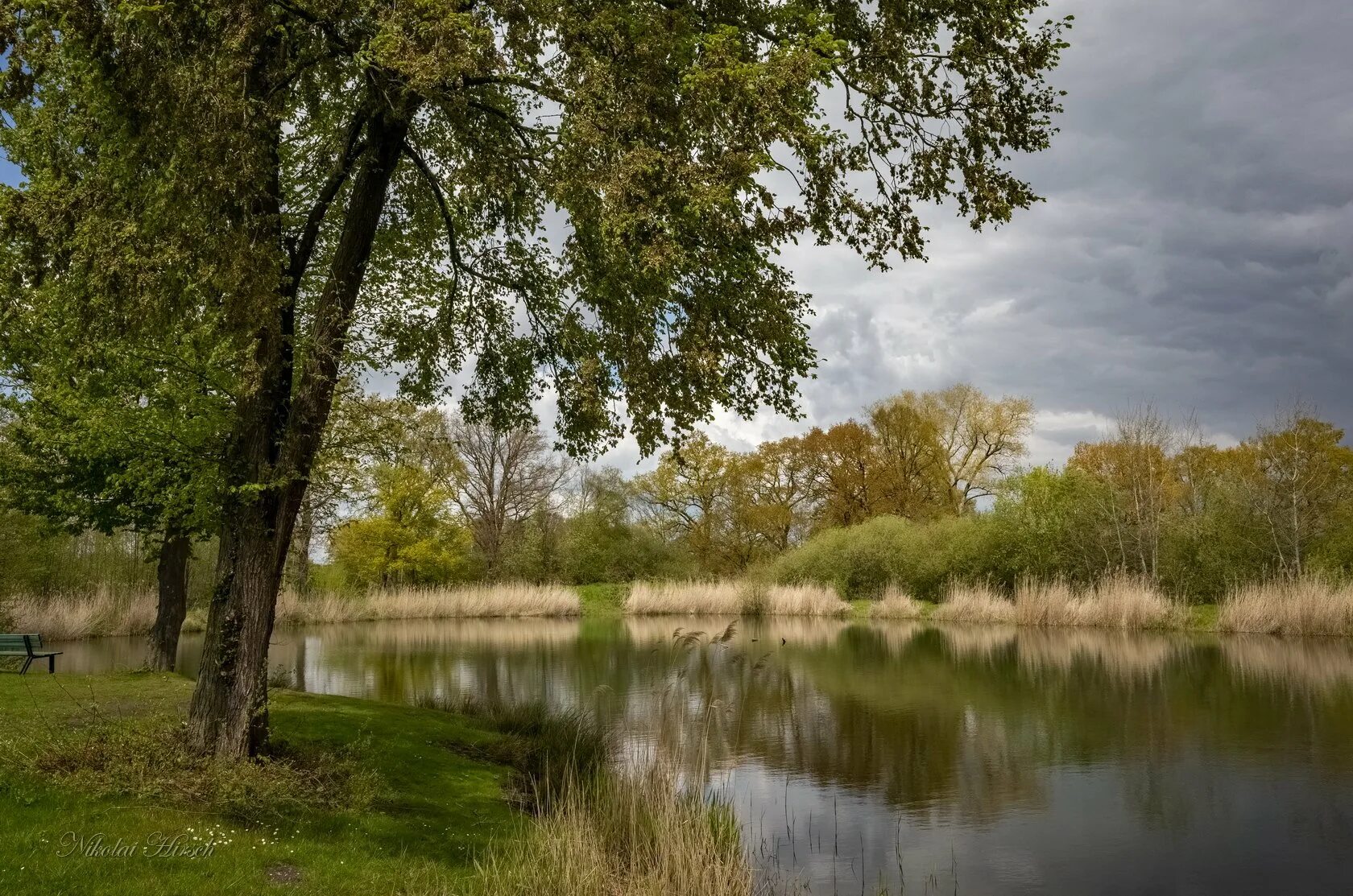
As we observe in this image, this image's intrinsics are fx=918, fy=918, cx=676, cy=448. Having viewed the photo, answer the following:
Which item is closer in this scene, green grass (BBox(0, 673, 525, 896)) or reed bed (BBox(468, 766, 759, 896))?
green grass (BBox(0, 673, 525, 896))

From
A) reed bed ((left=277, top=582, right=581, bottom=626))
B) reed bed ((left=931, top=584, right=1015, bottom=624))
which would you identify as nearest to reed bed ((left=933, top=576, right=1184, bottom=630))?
reed bed ((left=931, top=584, right=1015, bottom=624))

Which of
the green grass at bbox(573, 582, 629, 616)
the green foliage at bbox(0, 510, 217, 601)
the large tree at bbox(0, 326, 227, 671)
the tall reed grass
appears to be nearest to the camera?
the large tree at bbox(0, 326, 227, 671)

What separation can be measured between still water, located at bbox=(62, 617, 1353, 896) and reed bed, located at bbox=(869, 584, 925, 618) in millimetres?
10516

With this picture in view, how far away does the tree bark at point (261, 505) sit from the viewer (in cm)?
802

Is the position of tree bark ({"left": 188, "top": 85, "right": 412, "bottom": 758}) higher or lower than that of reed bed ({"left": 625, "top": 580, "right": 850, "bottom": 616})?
higher

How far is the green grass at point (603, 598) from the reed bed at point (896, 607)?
1207cm

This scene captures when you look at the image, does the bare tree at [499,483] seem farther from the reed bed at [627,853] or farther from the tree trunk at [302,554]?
the reed bed at [627,853]

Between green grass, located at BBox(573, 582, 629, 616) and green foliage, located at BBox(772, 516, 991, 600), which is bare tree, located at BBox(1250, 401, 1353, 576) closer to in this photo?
green foliage, located at BBox(772, 516, 991, 600)

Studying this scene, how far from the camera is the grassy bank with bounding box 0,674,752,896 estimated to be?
580 centimetres

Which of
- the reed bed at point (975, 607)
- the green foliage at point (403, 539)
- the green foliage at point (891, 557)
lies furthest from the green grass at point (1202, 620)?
the green foliage at point (403, 539)

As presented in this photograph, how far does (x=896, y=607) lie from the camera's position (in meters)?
36.4

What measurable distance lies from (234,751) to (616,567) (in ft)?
148

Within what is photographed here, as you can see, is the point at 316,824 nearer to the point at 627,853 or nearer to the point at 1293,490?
the point at 627,853

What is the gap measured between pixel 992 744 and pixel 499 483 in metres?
42.1
